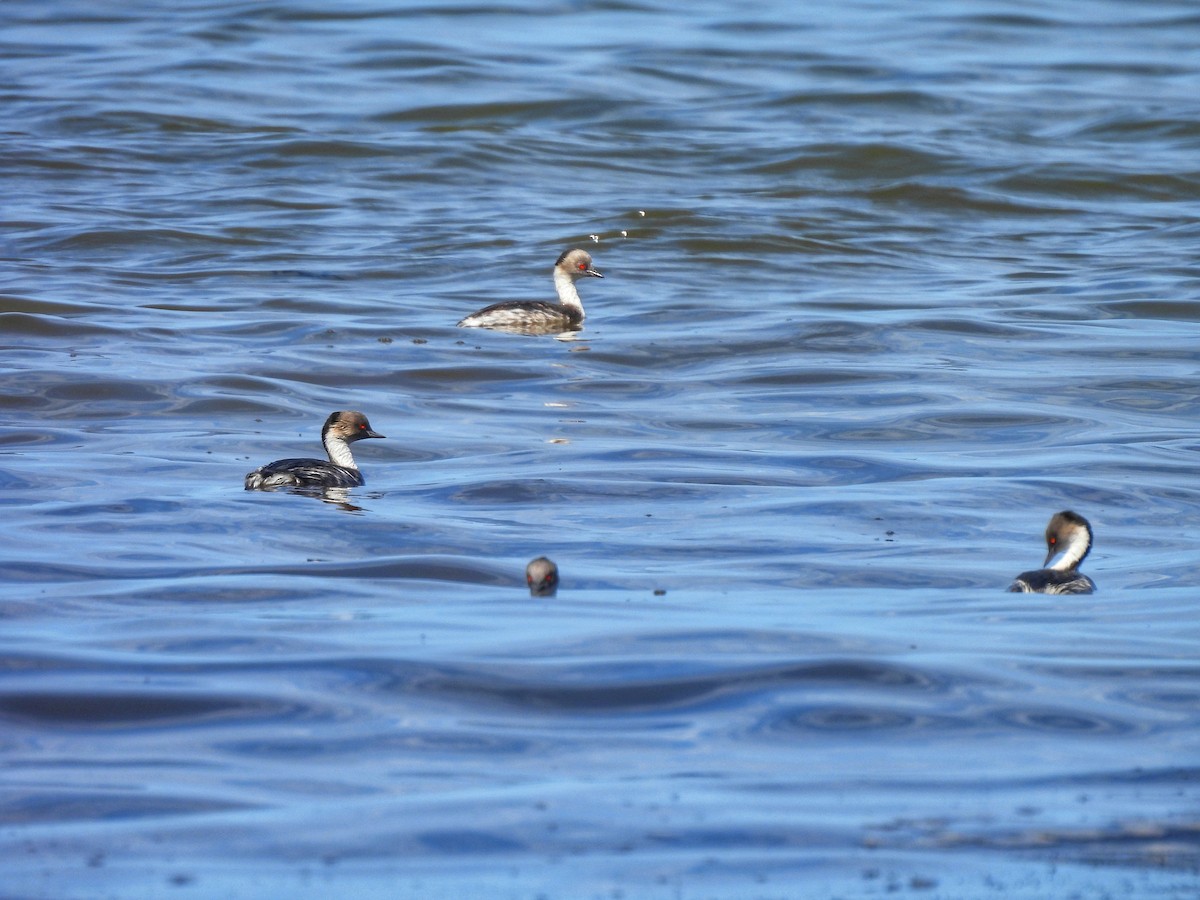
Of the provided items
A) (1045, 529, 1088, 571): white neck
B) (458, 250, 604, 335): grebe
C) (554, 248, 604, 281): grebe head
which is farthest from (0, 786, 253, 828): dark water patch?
(554, 248, 604, 281): grebe head

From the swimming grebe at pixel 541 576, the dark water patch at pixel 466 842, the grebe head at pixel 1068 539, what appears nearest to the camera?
the dark water patch at pixel 466 842

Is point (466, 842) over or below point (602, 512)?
below

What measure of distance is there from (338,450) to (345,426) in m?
0.15

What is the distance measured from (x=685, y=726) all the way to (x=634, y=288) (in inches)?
589

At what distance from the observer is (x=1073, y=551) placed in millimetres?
8688

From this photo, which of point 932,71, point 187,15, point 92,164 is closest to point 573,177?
point 92,164

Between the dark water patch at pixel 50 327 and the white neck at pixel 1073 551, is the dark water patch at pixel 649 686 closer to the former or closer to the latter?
the white neck at pixel 1073 551

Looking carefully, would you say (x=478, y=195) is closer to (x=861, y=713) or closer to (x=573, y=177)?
(x=573, y=177)

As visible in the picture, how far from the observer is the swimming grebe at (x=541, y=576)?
26.7ft

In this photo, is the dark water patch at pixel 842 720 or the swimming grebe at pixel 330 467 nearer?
the dark water patch at pixel 842 720

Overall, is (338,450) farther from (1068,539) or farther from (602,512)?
(1068,539)

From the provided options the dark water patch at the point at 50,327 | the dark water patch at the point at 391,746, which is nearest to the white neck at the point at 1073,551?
the dark water patch at the point at 391,746

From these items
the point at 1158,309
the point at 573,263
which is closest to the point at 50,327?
the point at 573,263

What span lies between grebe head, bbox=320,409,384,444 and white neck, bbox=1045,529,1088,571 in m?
4.56
